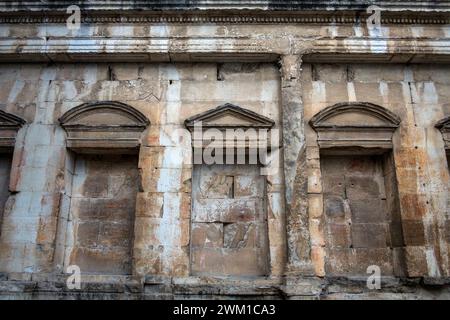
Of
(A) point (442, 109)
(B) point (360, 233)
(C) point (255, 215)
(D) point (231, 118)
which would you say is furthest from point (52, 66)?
(A) point (442, 109)

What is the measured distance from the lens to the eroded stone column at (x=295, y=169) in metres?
6.80

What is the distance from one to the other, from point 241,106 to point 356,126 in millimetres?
2033

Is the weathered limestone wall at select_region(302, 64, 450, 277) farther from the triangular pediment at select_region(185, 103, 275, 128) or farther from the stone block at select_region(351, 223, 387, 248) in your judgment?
the triangular pediment at select_region(185, 103, 275, 128)

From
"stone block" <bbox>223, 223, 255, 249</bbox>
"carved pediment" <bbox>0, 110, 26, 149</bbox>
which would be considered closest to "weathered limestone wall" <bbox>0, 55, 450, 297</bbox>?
"carved pediment" <bbox>0, 110, 26, 149</bbox>

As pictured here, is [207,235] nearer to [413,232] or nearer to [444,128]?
[413,232]

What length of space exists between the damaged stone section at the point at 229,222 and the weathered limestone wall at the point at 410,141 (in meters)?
0.90

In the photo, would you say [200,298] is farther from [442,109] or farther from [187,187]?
[442,109]

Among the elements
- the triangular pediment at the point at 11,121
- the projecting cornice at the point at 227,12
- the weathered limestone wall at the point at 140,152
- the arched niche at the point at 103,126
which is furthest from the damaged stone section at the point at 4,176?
the projecting cornice at the point at 227,12

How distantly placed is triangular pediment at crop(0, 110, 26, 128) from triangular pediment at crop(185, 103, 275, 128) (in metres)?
2.93

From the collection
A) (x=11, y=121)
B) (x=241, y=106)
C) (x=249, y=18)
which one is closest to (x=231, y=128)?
(x=241, y=106)

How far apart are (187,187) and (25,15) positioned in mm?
4323

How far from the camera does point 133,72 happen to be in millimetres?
8016

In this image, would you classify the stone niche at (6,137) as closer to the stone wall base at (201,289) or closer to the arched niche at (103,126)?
the arched niche at (103,126)

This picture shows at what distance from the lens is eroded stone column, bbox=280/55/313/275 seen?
22.3 ft
